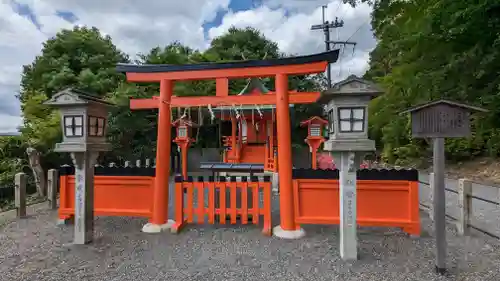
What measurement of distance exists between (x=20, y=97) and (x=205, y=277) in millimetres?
15944

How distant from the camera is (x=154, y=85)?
1598cm

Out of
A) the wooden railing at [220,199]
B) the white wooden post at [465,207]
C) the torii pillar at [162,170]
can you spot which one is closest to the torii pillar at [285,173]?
the wooden railing at [220,199]

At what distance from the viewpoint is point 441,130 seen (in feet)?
11.8

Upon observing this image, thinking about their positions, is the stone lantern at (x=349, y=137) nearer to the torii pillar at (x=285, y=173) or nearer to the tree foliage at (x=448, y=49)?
the torii pillar at (x=285, y=173)

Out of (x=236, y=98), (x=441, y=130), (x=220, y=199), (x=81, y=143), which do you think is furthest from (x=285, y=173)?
(x=81, y=143)

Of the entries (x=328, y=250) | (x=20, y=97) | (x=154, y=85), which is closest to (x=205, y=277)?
(x=328, y=250)

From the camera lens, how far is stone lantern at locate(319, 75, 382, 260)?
405 centimetres

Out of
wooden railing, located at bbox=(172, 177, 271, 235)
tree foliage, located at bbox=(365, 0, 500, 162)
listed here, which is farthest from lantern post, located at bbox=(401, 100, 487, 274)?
tree foliage, located at bbox=(365, 0, 500, 162)

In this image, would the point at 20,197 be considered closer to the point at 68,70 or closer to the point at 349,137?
the point at 349,137

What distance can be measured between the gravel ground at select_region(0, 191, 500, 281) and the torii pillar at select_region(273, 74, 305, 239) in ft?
0.79

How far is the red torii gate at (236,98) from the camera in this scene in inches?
201

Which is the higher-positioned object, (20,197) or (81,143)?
(81,143)

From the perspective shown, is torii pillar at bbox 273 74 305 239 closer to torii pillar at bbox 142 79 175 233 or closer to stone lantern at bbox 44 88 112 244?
torii pillar at bbox 142 79 175 233

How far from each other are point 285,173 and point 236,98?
160 centimetres
